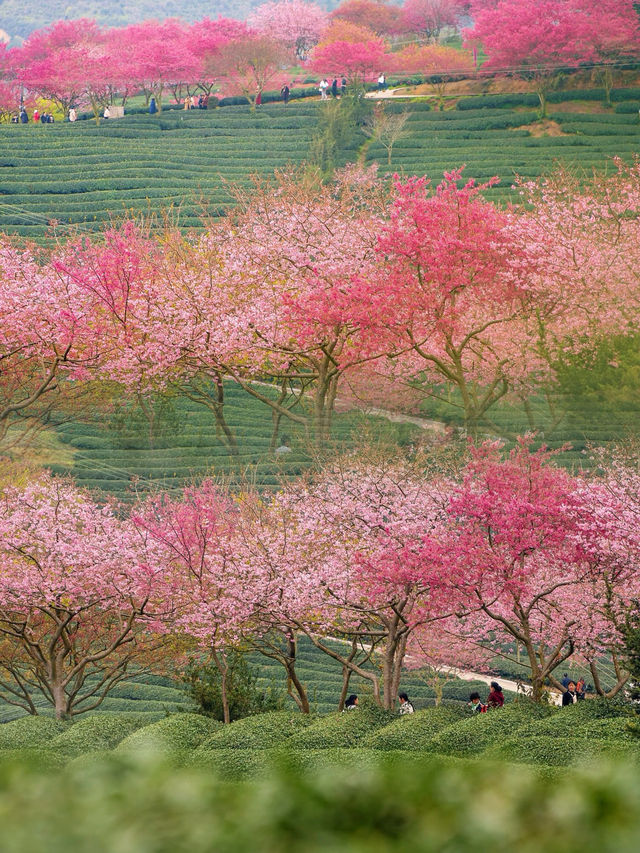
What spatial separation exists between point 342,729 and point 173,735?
176 cm

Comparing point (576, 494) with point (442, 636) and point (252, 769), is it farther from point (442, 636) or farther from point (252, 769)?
point (252, 769)

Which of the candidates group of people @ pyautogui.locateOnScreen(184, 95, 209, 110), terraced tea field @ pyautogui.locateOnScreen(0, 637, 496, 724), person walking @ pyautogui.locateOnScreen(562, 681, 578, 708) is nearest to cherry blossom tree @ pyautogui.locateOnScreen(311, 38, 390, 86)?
group of people @ pyautogui.locateOnScreen(184, 95, 209, 110)

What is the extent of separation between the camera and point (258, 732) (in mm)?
10633

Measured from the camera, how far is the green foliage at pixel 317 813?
3.12m

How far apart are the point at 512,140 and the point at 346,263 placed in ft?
84.4

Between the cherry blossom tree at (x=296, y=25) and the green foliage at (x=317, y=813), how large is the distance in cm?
6064

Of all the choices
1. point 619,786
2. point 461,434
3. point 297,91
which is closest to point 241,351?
point 461,434

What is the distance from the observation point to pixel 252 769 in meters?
8.58

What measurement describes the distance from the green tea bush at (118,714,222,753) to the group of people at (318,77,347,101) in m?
44.1

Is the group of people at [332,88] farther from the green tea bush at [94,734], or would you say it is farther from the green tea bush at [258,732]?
the green tea bush at [258,732]

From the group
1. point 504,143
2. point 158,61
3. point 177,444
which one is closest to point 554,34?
point 504,143

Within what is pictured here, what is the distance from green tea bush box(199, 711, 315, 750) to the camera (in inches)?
406

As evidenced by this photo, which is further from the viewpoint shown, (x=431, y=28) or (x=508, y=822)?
(x=431, y=28)

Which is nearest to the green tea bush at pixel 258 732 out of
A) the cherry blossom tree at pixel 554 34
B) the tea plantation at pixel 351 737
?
the tea plantation at pixel 351 737
